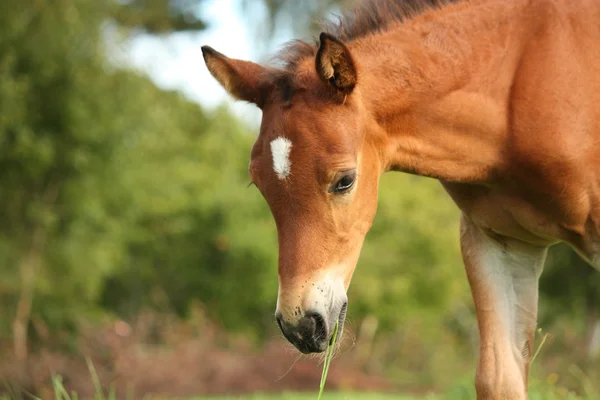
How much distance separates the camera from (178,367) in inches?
536

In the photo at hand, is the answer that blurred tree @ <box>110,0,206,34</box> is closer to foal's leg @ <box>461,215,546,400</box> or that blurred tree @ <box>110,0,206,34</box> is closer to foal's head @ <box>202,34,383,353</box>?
foal's leg @ <box>461,215,546,400</box>

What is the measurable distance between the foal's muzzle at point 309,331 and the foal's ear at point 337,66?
1059 millimetres

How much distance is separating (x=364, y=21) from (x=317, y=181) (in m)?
1.12

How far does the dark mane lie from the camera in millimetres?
4172

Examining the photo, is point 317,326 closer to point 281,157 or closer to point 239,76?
point 281,157

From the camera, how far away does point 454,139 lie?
412 centimetres

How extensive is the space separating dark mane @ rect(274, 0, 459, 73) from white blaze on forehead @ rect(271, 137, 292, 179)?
0.63 meters

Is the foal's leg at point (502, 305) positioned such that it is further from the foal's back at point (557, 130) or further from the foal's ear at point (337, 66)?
the foal's ear at point (337, 66)

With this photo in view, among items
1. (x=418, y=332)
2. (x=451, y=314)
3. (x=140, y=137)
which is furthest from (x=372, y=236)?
(x=140, y=137)

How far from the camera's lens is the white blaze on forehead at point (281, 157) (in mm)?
3590

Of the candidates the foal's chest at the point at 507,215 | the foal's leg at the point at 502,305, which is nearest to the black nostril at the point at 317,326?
the foal's leg at the point at 502,305

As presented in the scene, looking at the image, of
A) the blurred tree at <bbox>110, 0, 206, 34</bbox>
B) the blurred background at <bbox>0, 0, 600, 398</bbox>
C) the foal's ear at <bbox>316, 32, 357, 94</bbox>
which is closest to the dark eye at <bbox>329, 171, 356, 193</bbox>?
the foal's ear at <bbox>316, 32, 357, 94</bbox>

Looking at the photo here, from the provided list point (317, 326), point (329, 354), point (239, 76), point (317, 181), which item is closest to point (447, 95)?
point (317, 181)

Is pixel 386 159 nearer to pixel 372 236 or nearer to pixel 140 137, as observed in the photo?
pixel 140 137
